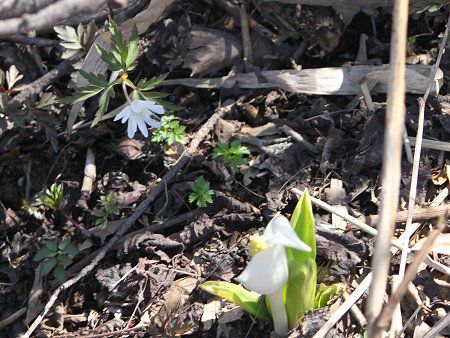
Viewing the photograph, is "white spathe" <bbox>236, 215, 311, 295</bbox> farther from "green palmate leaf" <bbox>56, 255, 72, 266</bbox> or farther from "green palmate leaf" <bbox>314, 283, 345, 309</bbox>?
"green palmate leaf" <bbox>56, 255, 72, 266</bbox>

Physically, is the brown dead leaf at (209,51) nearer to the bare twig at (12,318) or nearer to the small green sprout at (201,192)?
the small green sprout at (201,192)

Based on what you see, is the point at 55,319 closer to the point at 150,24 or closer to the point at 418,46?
the point at 150,24

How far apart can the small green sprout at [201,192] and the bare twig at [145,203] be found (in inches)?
6.9

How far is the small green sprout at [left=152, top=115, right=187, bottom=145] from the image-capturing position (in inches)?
97.7

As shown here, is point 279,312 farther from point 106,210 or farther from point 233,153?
point 106,210

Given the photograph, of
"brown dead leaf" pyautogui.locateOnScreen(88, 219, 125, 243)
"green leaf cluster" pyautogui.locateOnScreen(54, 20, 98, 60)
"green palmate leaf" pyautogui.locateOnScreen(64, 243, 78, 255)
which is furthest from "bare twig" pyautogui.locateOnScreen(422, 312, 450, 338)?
"green leaf cluster" pyautogui.locateOnScreen(54, 20, 98, 60)

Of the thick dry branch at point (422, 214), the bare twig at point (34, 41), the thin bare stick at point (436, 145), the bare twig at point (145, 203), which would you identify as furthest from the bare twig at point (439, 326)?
the bare twig at point (34, 41)

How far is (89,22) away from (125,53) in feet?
2.09

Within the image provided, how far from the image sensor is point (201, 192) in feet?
7.77

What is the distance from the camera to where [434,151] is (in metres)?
2.39

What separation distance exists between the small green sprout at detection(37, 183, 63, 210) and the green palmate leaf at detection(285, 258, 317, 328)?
1187 millimetres

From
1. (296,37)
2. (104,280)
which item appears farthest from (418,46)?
(104,280)

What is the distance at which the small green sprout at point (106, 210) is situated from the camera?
8.14 ft

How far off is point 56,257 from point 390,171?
1685mm
